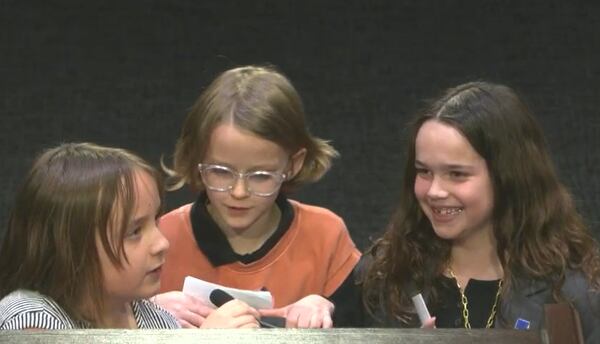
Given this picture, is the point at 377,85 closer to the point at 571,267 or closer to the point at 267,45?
the point at 267,45

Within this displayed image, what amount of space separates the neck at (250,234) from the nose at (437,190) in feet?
0.82

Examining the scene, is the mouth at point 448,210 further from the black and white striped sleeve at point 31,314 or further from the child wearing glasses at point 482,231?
the black and white striped sleeve at point 31,314

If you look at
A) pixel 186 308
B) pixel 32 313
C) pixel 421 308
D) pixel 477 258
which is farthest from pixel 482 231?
pixel 32 313

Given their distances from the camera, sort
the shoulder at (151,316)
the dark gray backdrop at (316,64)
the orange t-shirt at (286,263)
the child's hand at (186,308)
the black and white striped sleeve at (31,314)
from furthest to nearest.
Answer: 1. the dark gray backdrop at (316,64)
2. the orange t-shirt at (286,263)
3. the child's hand at (186,308)
4. the shoulder at (151,316)
5. the black and white striped sleeve at (31,314)

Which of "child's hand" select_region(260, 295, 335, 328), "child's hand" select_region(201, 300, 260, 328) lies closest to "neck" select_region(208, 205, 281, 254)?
"child's hand" select_region(260, 295, 335, 328)

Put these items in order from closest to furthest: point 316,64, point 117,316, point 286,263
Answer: point 117,316 < point 286,263 < point 316,64

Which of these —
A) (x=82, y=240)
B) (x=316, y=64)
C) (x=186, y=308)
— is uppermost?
(x=316, y=64)

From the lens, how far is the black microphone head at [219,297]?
147 centimetres

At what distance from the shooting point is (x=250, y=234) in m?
1.67

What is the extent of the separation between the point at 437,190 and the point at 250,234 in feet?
0.94

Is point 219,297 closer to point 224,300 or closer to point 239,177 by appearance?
point 224,300

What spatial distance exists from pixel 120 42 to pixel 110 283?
1191 mm

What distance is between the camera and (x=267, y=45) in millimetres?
2365

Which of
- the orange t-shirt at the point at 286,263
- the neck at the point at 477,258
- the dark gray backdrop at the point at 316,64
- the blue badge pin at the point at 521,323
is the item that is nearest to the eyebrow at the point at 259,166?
the orange t-shirt at the point at 286,263
